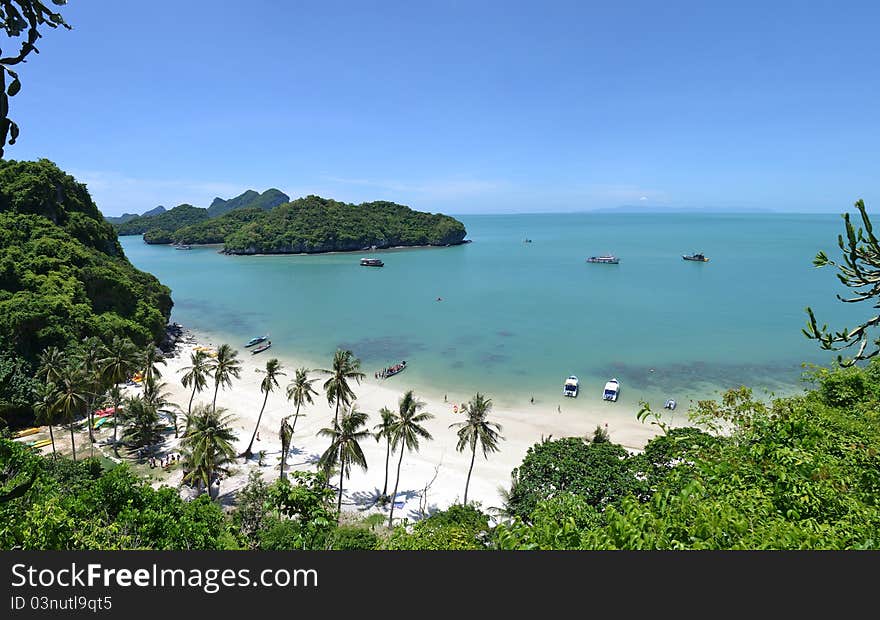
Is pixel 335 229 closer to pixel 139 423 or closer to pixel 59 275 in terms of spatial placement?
pixel 59 275

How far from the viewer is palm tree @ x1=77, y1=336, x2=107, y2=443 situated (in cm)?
3008

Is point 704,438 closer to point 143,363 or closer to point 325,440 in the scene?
point 325,440

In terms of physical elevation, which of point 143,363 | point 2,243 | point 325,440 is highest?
point 2,243

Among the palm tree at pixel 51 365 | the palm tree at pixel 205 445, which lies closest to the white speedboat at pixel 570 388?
the palm tree at pixel 205 445

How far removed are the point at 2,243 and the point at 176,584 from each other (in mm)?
55126

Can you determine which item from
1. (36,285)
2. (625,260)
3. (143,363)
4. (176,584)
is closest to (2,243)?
(36,285)

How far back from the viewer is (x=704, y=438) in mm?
16750

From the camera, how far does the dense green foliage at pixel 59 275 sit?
35344mm

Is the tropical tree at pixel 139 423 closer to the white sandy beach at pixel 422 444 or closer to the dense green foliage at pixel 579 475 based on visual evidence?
the white sandy beach at pixel 422 444

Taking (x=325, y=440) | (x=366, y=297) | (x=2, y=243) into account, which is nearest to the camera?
(x=325, y=440)

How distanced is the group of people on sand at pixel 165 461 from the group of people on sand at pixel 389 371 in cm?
2067

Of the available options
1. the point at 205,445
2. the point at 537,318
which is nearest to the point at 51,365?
the point at 205,445

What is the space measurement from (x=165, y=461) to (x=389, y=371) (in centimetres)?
2240

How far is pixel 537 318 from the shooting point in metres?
70.4
